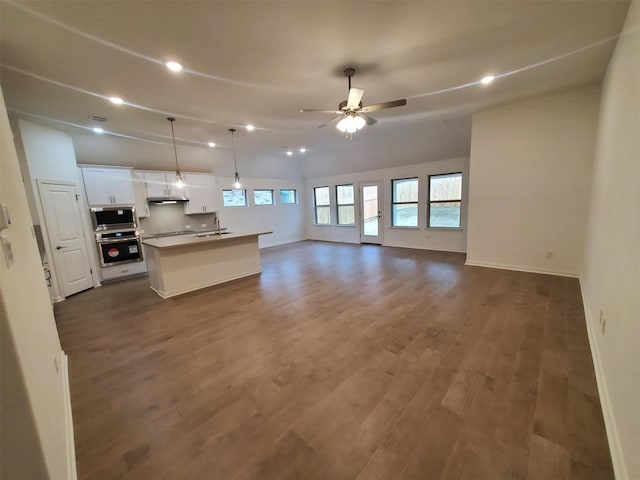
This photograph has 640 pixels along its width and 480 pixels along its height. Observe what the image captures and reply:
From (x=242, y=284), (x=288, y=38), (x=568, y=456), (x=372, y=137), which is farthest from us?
(x=372, y=137)

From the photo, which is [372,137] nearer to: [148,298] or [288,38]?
[288,38]

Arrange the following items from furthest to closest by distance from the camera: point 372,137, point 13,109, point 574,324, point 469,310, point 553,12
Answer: point 372,137, point 13,109, point 469,310, point 574,324, point 553,12

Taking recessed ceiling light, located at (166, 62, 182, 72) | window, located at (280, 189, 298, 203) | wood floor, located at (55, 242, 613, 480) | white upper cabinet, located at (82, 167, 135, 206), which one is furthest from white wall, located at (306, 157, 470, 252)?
recessed ceiling light, located at (166, 62, 182, 72)

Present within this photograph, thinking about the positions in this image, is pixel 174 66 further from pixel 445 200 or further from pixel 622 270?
pixel 445 200

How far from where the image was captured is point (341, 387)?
2.03m

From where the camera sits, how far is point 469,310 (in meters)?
3.23

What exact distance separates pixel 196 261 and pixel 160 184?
2.77 meters

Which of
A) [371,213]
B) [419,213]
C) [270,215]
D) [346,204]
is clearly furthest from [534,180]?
[270,215]

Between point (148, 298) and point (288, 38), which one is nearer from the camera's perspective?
point (288, 38)

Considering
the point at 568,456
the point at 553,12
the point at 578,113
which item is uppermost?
the point at 553,12

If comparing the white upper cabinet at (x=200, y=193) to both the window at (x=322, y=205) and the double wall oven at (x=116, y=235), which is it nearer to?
the double wall oven at (x=116, y=235)

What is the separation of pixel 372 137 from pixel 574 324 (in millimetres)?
5101

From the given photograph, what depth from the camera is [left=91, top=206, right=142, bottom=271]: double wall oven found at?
5082 mm

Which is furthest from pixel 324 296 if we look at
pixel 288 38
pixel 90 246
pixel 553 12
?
pixel 90 246
